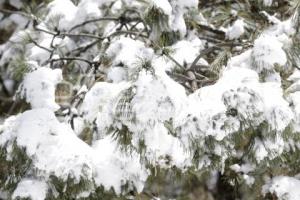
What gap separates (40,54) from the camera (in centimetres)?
416

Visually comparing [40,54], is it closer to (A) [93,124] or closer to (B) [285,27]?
(A) [93,124]

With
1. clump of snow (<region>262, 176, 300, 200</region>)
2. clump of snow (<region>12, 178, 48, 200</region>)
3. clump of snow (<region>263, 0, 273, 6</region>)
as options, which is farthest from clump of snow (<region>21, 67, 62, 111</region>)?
clump of snow (<region>263, 0, 273, 6</region>)

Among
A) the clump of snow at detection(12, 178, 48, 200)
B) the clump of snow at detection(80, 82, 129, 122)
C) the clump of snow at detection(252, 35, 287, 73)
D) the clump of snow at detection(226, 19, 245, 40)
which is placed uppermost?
the clump of snow at detection(252, 35, 287, 73)

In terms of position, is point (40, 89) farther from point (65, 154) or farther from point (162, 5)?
point (162, 5)

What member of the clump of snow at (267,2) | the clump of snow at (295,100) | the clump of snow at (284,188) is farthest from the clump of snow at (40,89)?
the clump of snow at (267,2)

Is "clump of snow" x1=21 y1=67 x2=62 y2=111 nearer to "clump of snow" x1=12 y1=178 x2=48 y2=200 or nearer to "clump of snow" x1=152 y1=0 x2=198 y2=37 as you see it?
"clump of snow" x1=12 y1=178 x2=48 y2=200

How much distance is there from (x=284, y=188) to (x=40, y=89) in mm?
1549

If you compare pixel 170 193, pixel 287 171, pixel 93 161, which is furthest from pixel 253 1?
pixel 170 193

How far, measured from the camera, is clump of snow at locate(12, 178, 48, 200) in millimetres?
2568

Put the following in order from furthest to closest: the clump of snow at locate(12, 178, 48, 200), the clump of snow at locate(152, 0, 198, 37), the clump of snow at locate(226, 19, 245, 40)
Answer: the clump of snow at locate(226, 19, 245, 40) < the clump of snow at locate(152, 0, 198, 37) < the clump of snow at locate(12, 178, 48, 200)

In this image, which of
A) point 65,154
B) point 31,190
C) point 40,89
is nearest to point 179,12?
point 40,89

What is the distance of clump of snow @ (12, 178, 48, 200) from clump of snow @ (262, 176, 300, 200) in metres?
1.47

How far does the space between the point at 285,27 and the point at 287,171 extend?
89cm

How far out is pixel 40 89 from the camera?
2.88 meters
